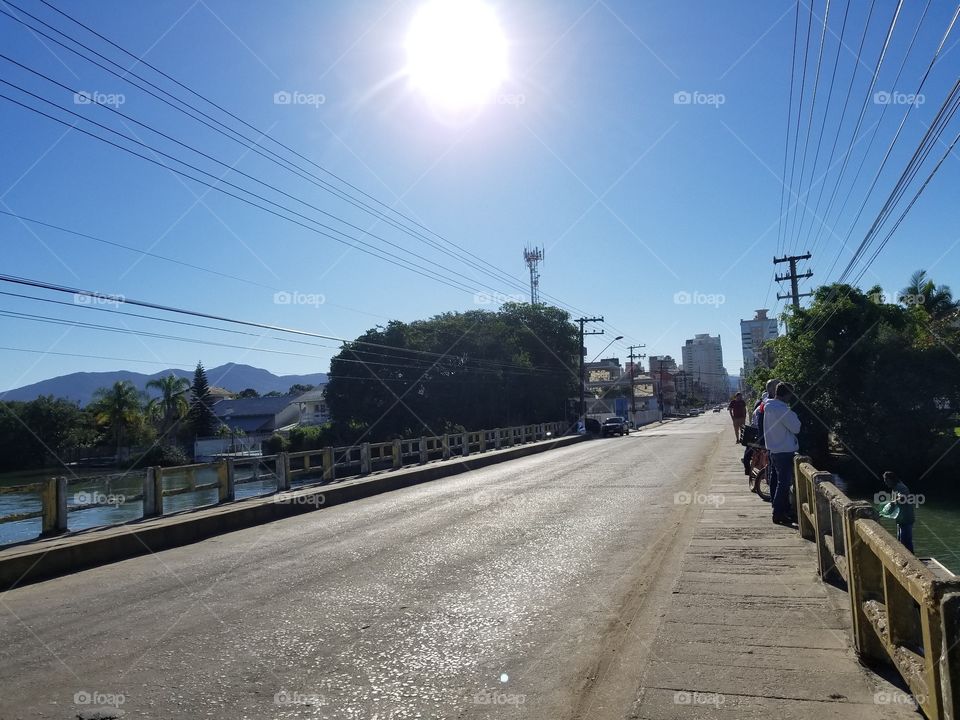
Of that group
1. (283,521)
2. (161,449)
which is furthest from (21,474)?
(283,521)

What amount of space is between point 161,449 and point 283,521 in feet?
200

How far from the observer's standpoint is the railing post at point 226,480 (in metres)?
13.4

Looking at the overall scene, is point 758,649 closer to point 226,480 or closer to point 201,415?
point 226,480

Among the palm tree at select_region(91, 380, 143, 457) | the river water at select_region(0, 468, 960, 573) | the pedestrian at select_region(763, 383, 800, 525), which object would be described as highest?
the palm tree at select_region(91, 380, 143, 457)

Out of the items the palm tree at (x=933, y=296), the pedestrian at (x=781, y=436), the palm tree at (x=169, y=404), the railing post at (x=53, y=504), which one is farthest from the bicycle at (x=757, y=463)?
the palm tree at (x=169, y=404)

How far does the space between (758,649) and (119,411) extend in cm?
7202

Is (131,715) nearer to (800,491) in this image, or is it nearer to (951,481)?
(800,491)

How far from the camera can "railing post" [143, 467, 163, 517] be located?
1144 cm

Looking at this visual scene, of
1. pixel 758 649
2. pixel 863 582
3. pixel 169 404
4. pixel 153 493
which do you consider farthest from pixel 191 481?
pixel 169 404

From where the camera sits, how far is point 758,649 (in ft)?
15.1

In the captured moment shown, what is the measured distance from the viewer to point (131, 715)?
399 cm

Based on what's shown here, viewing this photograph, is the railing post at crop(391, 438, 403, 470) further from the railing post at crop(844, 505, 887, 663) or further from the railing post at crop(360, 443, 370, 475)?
the railing post at crop(844, 505, 887, 663)

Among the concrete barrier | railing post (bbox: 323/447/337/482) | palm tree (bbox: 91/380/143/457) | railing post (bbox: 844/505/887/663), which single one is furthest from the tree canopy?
railing post (bbox: 844/505/887/663)

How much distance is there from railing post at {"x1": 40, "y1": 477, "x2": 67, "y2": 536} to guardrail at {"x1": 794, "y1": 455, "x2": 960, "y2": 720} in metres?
9.54
